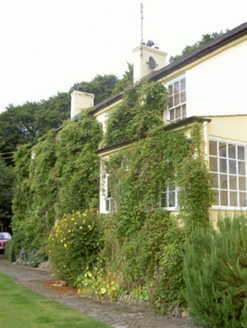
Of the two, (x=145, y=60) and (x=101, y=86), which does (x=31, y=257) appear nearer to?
(x=145, y=60)

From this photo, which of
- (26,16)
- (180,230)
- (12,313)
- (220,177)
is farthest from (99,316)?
(26,16)

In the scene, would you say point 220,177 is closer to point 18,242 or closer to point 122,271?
point 122,271

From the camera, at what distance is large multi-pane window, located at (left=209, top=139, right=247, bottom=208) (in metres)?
8.40

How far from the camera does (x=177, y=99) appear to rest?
11.9 meters

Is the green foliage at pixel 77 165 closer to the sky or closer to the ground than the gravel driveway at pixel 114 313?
Result: closer to the sky

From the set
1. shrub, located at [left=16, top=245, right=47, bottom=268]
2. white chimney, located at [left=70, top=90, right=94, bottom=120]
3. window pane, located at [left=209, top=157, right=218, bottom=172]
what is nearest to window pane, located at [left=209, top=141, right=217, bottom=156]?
window pane, located at [left=209, top=157, right=218, bottom=172]

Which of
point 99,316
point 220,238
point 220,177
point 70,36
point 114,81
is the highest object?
point 114,81

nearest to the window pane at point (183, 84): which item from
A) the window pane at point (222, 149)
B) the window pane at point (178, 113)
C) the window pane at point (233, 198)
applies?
the window pane at point (178, 113)

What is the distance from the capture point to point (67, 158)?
15398mm

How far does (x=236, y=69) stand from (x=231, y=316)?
7.19 m

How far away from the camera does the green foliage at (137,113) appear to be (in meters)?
12.1

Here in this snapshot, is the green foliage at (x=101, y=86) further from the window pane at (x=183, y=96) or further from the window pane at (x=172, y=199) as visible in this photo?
the window pane at (x=172, y=199)

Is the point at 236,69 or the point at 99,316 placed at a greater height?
the point at 236,69

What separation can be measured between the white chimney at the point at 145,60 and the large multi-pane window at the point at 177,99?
94.8 inches
